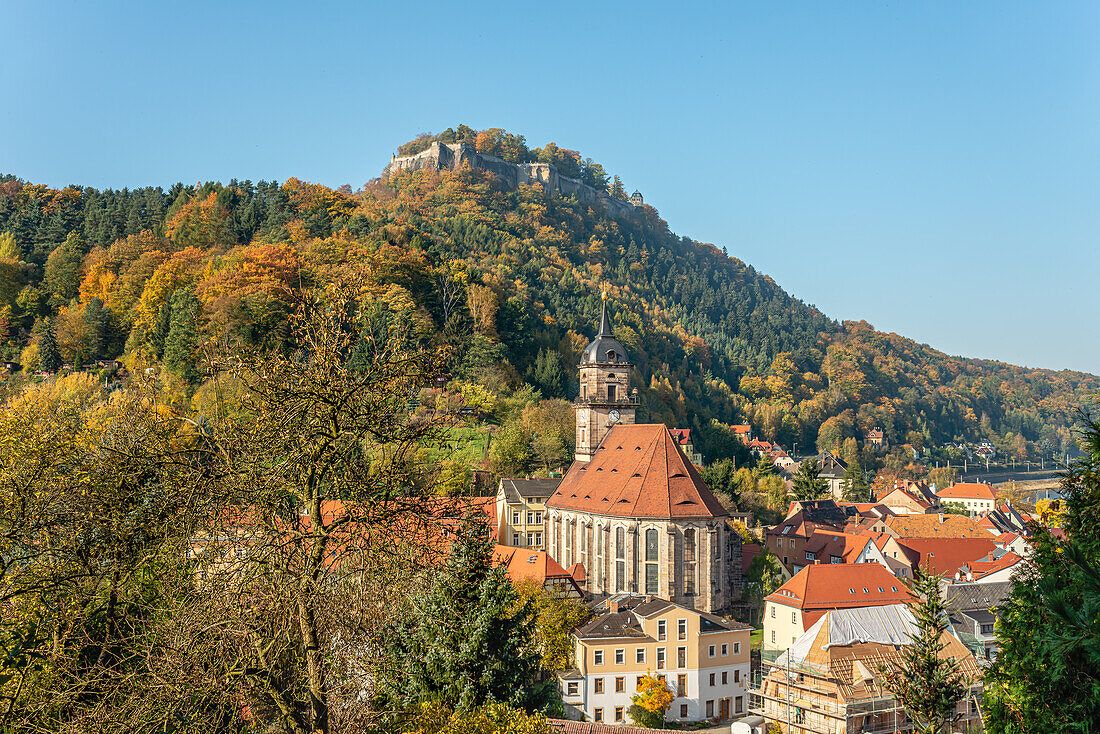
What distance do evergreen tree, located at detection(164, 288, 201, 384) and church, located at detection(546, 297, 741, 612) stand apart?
1137 inches

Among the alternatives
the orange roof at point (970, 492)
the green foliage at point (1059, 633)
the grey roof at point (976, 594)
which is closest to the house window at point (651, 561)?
the grey roof at point (976, 594)

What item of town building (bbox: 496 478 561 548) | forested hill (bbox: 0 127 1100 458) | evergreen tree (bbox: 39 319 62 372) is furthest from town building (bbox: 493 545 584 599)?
evergreen tree (bbox: 39 319 62 372)

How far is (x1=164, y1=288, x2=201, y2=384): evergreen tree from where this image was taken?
6019cm

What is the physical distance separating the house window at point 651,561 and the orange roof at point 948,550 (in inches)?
861

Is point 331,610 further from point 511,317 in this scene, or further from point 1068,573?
point 511,317

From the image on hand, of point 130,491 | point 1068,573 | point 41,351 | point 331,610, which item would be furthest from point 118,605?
point 41,351

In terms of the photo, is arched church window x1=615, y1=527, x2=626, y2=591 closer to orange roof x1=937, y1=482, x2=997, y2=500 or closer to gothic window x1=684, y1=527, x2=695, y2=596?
gothic window x1=684, y1=527, x2=695, y2=596

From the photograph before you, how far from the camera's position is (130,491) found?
37.7ft

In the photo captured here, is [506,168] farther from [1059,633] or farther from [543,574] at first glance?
[1059,633]

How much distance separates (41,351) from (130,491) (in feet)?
207

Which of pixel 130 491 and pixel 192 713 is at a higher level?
pixel 130 491

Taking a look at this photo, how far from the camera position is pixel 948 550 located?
2222 inches

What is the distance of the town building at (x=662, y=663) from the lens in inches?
1272

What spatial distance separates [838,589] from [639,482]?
10.5 meters
